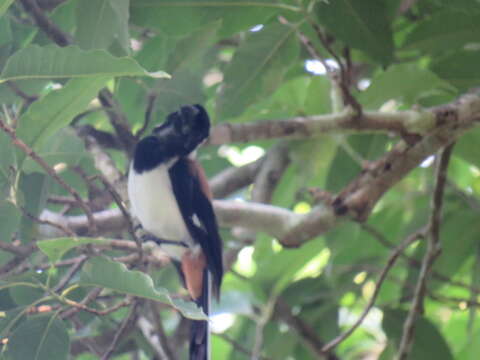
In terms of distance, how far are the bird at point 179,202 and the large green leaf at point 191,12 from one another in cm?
46

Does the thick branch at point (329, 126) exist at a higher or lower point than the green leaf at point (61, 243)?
lower

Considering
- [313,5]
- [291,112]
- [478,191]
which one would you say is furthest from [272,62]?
[478,191]

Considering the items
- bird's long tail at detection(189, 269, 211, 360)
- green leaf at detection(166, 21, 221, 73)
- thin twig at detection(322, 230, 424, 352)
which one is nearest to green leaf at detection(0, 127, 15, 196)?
green leaf at detection(166, 21, 221, 73)

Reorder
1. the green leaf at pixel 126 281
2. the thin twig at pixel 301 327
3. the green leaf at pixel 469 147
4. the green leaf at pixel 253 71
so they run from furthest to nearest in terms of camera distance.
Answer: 1. the thin twig at pixel 301 327
2. the green leaf at pixel 469 147
3. the green leaf at pixel 253 71
4. the green leaf at pixel 126 281

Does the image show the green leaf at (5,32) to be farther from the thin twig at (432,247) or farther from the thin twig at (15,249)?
the thin twig at (432,247)

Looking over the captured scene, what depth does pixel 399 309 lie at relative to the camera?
3.31 m

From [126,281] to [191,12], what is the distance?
113 centimetres

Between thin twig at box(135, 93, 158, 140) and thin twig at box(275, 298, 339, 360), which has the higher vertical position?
thin twig at box(135, 93, 158, 140)

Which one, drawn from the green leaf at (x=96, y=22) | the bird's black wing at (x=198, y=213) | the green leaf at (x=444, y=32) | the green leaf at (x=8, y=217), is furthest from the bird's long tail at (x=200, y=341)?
the green leaf at (x=444, y=32)

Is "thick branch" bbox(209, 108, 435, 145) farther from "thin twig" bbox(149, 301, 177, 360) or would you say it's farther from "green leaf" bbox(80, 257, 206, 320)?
"green leaf" bbox(80, 257, 206, 320)

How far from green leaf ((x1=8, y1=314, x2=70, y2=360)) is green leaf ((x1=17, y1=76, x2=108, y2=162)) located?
500 millimetres

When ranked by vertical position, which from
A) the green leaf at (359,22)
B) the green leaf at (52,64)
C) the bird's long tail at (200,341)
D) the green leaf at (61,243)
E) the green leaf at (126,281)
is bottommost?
the bird's long tail at (200,341)

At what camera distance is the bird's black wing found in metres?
2.95

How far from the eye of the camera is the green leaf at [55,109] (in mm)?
1926
